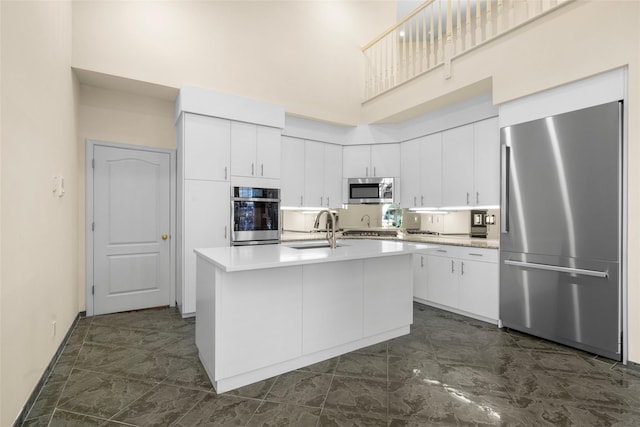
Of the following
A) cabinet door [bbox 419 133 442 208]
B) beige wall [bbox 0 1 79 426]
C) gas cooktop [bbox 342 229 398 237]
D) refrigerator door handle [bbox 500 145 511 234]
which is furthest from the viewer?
gas cooktop [bbox 342 229 398 237]

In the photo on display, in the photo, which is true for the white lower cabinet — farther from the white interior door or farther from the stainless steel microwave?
the white interior door

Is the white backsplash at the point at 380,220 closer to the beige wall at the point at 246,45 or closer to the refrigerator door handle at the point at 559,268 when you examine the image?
the refrigerator door handle at the point at 559,268

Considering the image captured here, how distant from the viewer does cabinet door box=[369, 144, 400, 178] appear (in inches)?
207

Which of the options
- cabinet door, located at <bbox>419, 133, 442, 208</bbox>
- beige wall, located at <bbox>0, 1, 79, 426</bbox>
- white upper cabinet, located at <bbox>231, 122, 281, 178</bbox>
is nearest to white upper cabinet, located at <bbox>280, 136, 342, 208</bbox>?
white upper cabinet, located at <bbox>231, 122, 281, 178</bbox>

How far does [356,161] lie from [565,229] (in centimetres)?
320

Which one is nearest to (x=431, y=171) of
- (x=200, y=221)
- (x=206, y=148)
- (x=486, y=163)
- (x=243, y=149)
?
(x=486, y=163)

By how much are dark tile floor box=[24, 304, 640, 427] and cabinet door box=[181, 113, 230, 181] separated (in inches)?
75.7

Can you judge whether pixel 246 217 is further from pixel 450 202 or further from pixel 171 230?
pixel 450 202

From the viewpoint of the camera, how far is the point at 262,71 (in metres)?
4.46

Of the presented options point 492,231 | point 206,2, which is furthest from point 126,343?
point 492,231

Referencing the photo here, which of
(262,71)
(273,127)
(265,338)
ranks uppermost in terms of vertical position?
(262,71)

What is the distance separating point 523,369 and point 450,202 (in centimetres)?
236

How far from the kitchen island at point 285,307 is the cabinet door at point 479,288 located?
1258mm

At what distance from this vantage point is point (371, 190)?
5301 mm
